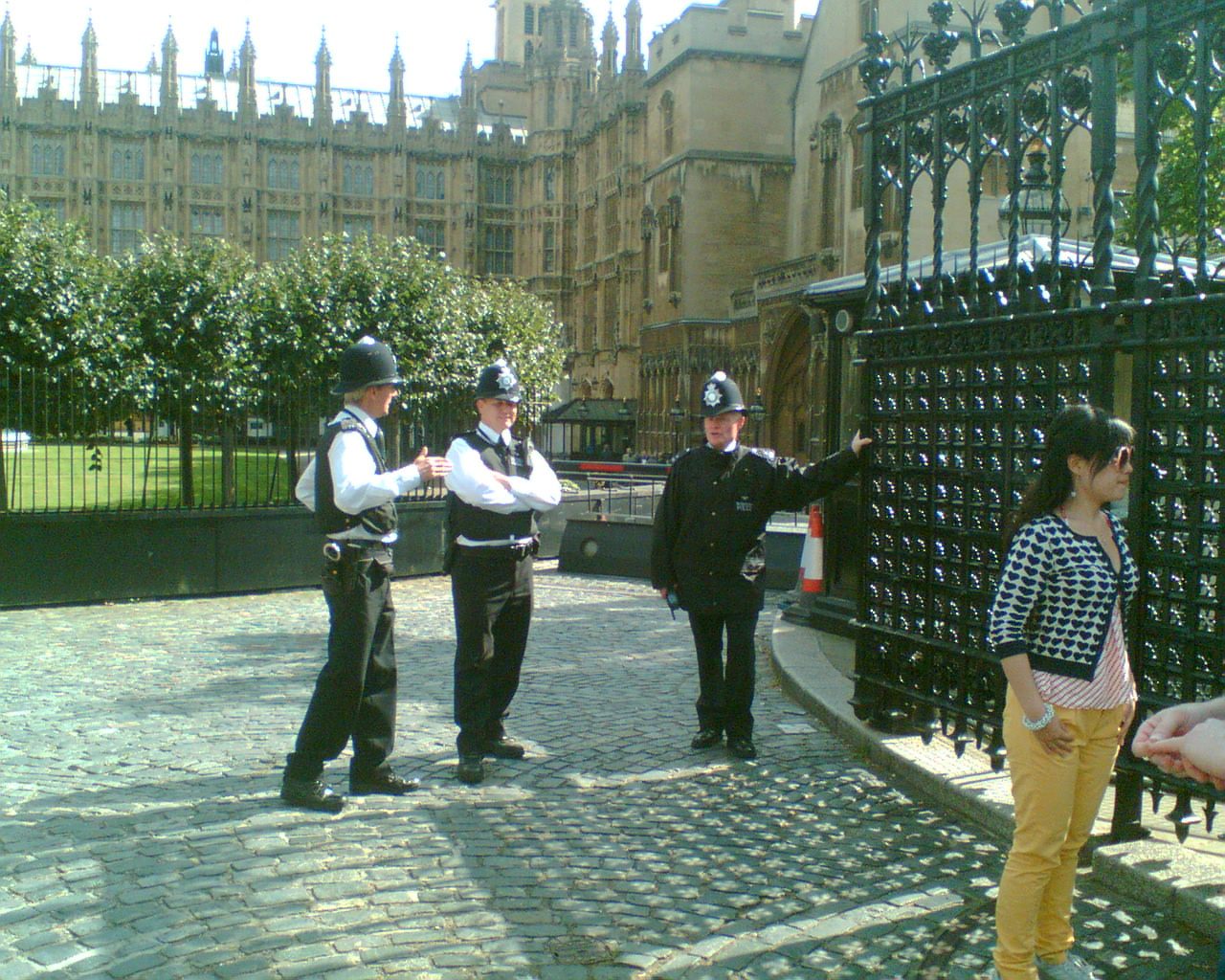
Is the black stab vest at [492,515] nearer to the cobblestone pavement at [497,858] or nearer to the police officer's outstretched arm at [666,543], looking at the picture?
the police officer's outstretched arm at [666,543]

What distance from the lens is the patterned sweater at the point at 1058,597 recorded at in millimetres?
3342

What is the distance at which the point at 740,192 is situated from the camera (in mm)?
45531

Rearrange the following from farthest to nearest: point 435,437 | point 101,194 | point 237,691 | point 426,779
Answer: point 101,194 → point 435,437 → point 237,691 → point 426,779

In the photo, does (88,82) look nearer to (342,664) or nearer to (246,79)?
(246,79)

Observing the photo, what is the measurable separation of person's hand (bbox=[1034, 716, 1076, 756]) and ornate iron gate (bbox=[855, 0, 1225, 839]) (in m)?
1.07

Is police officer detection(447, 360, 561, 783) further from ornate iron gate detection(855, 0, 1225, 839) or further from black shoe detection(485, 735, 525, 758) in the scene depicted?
ornate iron gate detection(855, 0, 1225, 839)

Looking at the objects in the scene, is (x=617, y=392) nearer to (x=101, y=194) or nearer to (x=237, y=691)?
(x=101, y=194)

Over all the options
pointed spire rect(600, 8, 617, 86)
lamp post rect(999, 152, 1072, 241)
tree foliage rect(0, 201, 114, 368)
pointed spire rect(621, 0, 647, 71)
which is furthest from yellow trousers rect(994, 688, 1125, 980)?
pointed spire rect(600, 8, 617, 86)

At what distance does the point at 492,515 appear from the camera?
5645mm

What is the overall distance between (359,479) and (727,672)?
2.18 meters

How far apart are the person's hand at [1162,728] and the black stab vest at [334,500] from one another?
3.26 metres

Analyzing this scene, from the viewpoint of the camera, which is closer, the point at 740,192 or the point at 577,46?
the point at 740,192

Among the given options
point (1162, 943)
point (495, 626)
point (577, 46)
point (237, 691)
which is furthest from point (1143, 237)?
point (577, 46)

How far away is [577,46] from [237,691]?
72.9 metres
